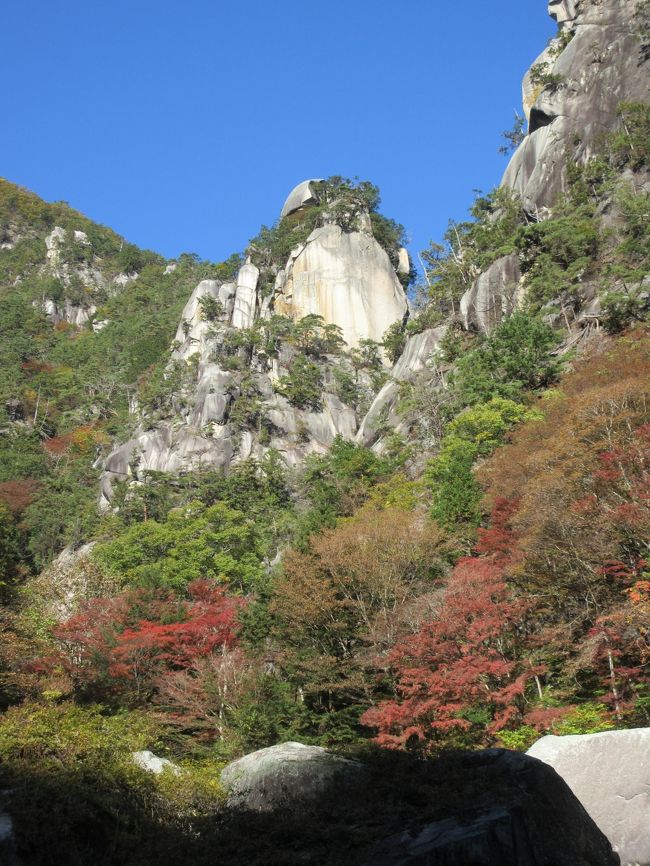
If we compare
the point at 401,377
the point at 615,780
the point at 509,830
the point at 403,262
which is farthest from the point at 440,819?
the point at 403,262

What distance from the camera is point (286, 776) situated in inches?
432

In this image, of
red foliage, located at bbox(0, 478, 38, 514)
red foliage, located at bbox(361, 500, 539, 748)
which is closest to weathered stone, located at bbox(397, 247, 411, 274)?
red foliage, located at bbox(0, 478, 38, 514)

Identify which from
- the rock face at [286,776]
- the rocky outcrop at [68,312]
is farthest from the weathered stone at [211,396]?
the rock face at [286,776]

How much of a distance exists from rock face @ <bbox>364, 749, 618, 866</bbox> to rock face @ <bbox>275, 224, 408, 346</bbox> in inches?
2046

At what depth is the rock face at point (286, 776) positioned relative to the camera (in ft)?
33.5

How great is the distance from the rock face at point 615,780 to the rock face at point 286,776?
286cm

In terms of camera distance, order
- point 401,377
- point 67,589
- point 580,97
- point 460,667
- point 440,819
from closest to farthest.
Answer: point 440,819 → point 460,667 → point 67,589 → point 401,377 → point 580,97

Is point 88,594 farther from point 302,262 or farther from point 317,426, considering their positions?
point 302,262

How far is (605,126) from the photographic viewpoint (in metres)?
44.7

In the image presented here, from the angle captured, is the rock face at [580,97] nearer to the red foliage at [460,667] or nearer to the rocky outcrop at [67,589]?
the rocky outcrop at [67,589]

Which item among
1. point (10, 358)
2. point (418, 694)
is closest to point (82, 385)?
point (10, 358)

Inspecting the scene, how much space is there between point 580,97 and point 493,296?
1651 cm

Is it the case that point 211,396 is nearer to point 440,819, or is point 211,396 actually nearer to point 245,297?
point 245,297

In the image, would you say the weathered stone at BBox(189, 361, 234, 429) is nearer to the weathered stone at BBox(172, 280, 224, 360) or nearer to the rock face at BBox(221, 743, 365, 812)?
the weathered stone at BBox(172, 280, 224, 360)
